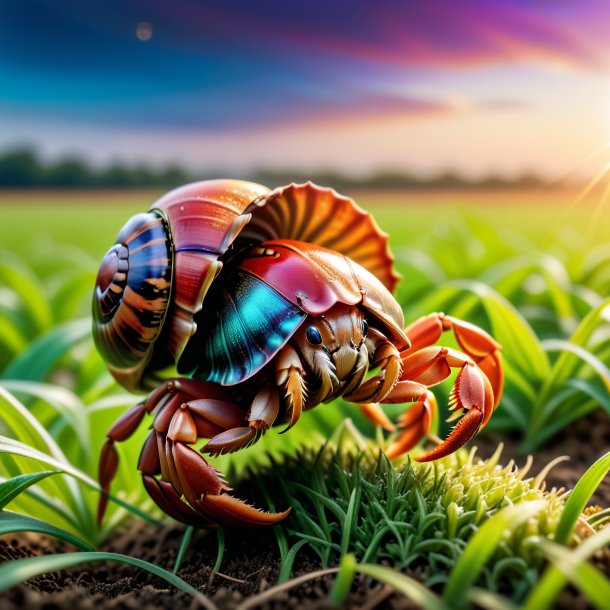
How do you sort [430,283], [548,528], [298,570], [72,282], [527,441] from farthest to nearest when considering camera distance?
[72,282] → [430,283] → [527,441] → [298,570] → [548,528]

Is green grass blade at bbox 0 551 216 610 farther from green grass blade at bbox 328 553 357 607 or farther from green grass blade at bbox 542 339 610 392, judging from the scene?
green grass blade at bbox 542 339 610 392

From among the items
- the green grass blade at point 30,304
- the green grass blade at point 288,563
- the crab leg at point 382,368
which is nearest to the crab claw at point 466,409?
the crab leg at point 382,368

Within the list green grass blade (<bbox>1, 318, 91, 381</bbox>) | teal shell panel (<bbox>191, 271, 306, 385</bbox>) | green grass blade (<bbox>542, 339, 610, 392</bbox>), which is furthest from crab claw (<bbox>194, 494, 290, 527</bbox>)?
green grass blade (<bbox>1, 318, 91, 381</bbox>)

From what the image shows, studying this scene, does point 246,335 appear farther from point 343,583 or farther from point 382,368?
point 343,583

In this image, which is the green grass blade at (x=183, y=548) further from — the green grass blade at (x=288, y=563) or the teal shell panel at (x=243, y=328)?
the teal shell panel at (x=243, y=328)

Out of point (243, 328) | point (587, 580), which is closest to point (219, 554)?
point (243, 328)

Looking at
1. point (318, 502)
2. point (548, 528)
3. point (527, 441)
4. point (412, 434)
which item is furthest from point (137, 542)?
point (527, 441)

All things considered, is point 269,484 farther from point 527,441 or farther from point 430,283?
point 430,283
